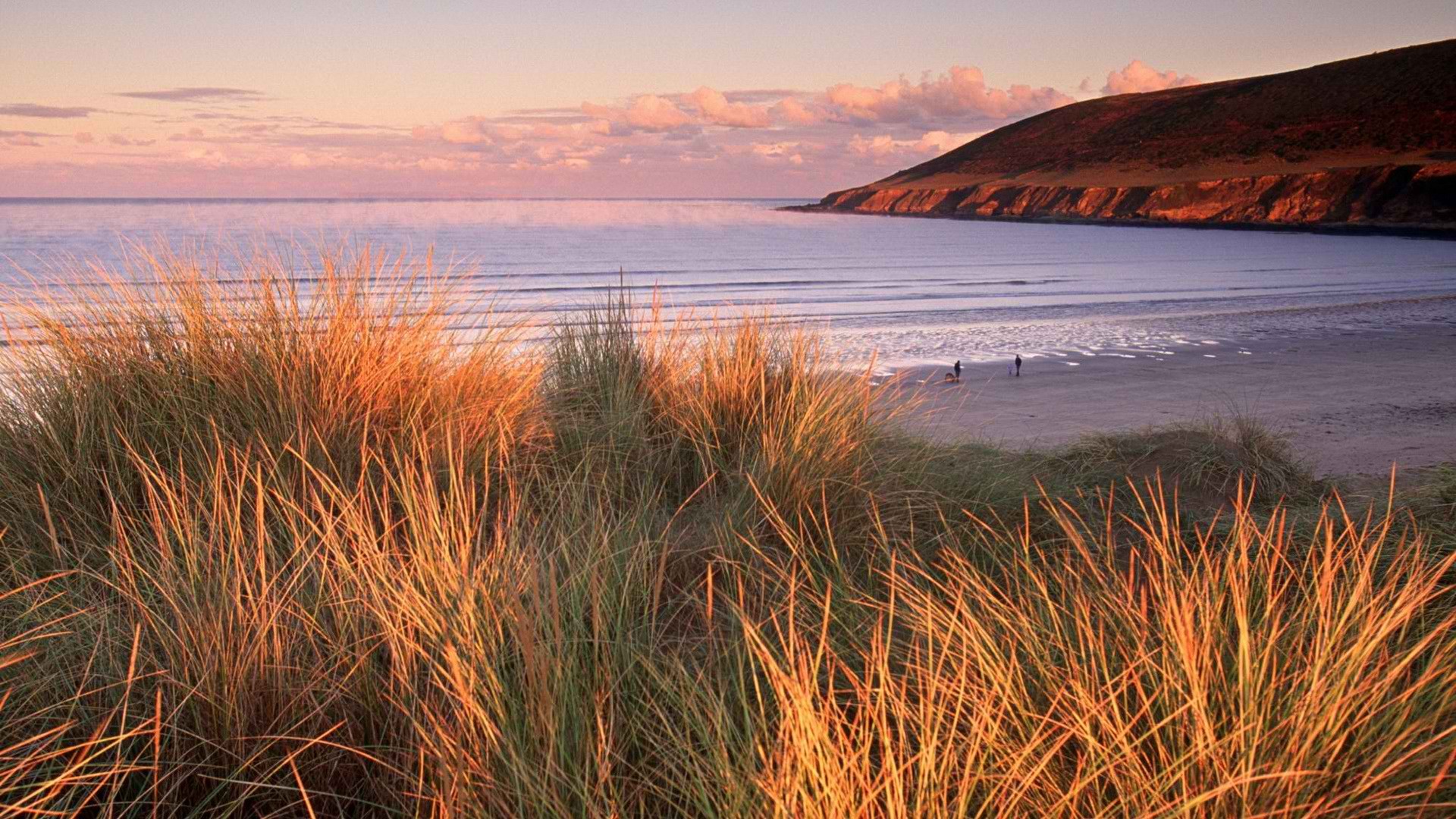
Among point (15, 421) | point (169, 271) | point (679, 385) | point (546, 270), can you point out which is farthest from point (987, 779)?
point (546, 270)

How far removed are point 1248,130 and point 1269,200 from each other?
2286 centimetres

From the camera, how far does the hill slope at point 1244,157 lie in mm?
56344

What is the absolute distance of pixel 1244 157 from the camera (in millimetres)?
73062

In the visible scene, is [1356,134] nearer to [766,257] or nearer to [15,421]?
[766,257]

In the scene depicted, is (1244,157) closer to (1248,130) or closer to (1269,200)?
(1248,130)

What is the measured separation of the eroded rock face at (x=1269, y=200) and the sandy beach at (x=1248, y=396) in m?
45.0

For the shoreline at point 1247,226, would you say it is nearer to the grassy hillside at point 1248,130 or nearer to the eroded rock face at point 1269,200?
the eroded rock face at point 1269,200

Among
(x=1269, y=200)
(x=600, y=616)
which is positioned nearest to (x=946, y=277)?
(x=600, y=616)

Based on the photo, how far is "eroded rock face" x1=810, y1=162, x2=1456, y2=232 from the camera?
170ft

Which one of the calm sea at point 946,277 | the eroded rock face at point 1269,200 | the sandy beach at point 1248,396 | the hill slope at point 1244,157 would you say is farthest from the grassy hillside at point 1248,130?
the sandy beach at point 1248,396

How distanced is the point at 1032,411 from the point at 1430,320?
450 inches

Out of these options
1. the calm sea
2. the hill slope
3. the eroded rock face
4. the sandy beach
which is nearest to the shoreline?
the eroded rock face

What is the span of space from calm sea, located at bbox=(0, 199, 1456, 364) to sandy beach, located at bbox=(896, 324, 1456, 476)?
1300 millimetres

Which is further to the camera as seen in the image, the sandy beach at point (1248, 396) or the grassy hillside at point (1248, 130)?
the grassy hillside at point (1248, 130)
